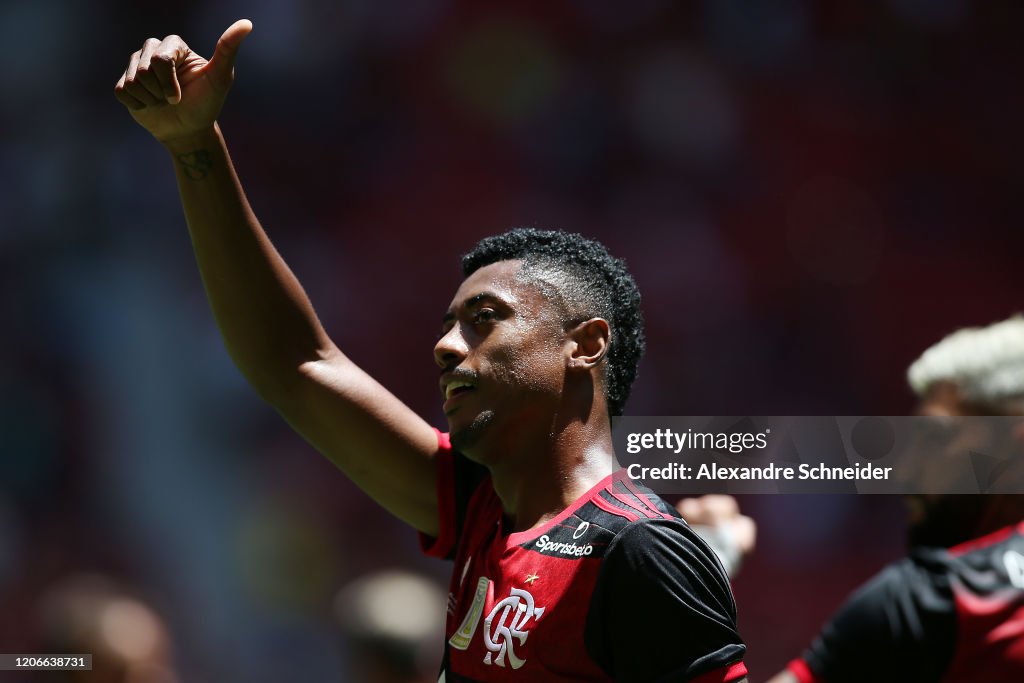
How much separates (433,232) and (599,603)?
5773 mm

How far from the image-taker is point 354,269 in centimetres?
793

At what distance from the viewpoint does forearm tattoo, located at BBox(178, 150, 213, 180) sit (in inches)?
119

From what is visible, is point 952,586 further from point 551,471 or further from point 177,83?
point 177,83

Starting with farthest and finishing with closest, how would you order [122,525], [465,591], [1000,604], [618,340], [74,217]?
[74,217] → [122,525] → [618,340] → [465,591] → [1000,604]

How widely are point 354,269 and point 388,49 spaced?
1.71m

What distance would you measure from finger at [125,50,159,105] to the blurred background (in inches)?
190

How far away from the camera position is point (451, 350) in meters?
2.80

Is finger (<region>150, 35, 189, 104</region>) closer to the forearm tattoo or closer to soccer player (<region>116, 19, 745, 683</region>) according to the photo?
soccer player (<region>116, 19, 745, 683</region>)

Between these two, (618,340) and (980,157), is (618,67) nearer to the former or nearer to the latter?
(980,157)

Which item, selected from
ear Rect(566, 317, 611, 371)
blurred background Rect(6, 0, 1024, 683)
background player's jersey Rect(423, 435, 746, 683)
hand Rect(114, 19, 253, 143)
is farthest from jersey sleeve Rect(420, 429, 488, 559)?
blurred background Rect(6, 0, 1024, 683)

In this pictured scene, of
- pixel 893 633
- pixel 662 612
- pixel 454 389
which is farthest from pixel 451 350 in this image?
pixel 893 633

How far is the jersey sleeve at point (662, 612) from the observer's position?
2.25m

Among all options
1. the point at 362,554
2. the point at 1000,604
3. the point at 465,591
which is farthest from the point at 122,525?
the point at 1000,604

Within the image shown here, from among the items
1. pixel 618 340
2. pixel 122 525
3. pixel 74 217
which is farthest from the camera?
pixel 74 217
